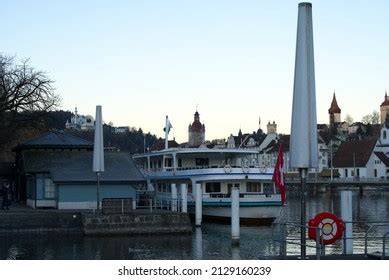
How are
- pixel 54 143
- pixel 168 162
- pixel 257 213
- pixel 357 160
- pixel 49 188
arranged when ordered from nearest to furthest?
pixel 49 188 → pixel 257 213 → pixel 54 143 → pixel 168 162 → pixel 357 160

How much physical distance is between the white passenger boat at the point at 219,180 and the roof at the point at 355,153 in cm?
6319

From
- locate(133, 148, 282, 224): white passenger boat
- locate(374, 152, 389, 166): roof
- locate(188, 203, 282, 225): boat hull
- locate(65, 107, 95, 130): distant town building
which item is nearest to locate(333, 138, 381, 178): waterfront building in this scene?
locate(374, 152, 389, 166): roof

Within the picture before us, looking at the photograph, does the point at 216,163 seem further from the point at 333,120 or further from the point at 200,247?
the point at 333,120

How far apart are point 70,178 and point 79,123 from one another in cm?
3671

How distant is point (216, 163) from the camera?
41.7m

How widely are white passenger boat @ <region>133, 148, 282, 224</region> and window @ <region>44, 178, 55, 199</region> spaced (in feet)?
20.8

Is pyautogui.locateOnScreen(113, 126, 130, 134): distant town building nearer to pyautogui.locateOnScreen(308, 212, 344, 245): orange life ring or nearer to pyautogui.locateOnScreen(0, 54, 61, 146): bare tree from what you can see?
pyautogui.locateOnScreen(0, 54, 61, 146): bare tree

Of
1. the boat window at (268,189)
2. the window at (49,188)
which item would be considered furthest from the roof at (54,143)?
the boat window at (268,189)

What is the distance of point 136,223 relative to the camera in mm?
28453

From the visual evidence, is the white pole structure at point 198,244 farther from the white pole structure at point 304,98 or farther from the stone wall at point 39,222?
the white pole structure at point 304,98

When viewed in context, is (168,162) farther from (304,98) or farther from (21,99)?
(304,98)

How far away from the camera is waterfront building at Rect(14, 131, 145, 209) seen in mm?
32656

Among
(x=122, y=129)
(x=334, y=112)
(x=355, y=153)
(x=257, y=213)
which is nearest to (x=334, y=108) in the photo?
(x=334, y=112)
